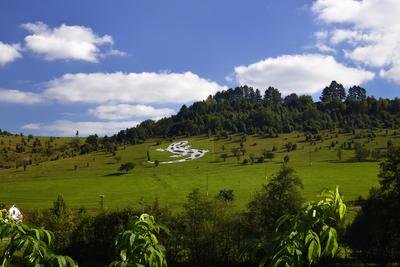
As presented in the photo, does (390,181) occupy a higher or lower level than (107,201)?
higher

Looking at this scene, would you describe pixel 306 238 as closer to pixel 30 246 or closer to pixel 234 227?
pixel 30 246

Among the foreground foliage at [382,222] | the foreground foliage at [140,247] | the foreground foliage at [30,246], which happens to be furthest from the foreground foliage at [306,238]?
the foreground foliage at [382,222]

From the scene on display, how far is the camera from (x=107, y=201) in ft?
438

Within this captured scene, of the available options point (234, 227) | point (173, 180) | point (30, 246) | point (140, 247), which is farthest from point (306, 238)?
point (173, 180)

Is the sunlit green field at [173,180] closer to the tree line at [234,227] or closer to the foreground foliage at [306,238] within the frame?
the tree line at [234,227]

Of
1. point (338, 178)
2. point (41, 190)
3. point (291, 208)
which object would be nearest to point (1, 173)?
point (41, 190)

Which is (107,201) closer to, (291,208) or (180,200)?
(180,200)

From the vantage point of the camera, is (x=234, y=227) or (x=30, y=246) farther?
(x=234, y=227)

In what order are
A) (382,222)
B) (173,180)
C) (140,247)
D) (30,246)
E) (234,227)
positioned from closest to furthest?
(30,246) → (140,247) → (382,222) → (234,227) → (173,180)

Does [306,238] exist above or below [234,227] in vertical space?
above

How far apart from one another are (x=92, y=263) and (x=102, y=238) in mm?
3999

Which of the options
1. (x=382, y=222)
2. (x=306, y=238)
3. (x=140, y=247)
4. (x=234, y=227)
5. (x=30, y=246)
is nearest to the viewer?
(x=30, y=246)

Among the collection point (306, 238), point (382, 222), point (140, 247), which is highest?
point (306, 238)

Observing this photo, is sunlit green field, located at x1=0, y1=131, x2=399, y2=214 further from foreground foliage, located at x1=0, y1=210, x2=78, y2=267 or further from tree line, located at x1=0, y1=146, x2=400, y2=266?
foreground foliage, located at x1=0, y1=210, x2=78, y2=267
